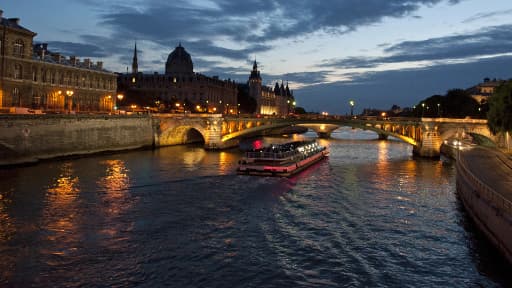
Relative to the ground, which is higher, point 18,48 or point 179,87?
point 179,87

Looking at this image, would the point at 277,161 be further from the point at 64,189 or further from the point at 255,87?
the point at 255,87

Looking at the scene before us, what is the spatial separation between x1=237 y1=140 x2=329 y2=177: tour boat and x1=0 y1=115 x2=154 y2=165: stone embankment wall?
19363mm

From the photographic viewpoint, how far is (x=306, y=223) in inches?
1000

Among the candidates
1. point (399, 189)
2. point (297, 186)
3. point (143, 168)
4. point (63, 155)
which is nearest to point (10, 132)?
point (63, 155)

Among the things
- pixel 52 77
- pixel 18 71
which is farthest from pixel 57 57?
pixel 18 71

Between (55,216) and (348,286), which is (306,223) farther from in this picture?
(55,216)

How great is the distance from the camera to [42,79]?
63688 millimetres

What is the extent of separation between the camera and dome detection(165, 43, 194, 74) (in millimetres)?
144750

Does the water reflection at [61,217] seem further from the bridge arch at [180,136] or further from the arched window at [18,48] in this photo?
the bridge arch at [180,136]

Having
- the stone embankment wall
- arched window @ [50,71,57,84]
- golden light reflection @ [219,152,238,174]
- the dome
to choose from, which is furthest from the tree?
the dome

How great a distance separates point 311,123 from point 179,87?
6956cm

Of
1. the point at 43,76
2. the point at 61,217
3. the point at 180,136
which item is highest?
the point at 43,76

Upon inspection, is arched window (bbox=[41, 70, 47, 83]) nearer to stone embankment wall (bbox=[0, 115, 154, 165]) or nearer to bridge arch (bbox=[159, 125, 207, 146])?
stone embankment wall (bbox=[0, 115, 154, 165])

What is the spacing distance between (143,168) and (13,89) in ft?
80.7
